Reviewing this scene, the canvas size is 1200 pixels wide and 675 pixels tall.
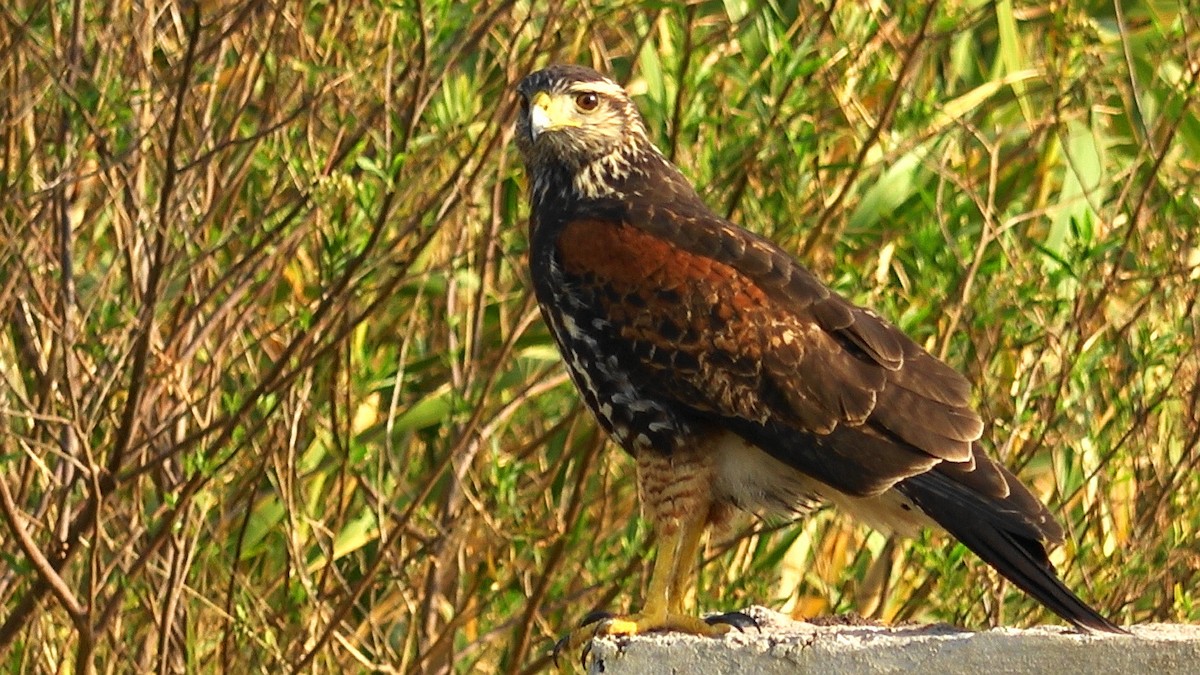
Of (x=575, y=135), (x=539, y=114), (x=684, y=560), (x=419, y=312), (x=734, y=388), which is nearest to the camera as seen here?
(x=734, y=388)

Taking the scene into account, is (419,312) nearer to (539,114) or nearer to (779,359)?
(539,114)

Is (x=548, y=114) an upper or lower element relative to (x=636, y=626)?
upper

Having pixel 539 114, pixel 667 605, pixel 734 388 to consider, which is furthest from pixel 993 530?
pixel 539 114

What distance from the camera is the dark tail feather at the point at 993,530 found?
4309 mm

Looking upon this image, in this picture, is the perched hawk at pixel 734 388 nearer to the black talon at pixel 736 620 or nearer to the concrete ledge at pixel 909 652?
the black talon at pixel 736 620

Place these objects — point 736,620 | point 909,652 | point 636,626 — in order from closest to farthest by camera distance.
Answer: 1. point 909,652
2. point 736,620
3. point 636,626

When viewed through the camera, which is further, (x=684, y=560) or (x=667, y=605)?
(x=684, y=560)

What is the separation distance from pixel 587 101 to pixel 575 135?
11 centimetres

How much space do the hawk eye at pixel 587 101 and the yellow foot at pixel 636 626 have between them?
55.4 inches

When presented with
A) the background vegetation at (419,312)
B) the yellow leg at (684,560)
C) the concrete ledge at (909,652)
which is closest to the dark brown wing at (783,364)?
the yellow leg at (684,560)

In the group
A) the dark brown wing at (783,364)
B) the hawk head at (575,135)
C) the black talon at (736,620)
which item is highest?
the hawk head at (575,135)

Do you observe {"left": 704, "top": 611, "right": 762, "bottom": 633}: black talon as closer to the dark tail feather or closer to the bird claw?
the bird claw

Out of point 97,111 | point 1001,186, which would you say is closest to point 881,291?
point 1001,186

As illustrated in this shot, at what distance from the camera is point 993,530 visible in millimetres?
4418
